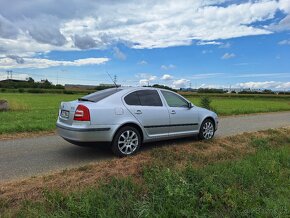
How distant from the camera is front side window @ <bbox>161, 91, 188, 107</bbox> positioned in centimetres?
848

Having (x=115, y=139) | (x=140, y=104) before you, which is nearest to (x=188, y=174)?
(x=115, y=139)

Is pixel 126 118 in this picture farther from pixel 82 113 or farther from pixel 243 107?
pixel 243 107

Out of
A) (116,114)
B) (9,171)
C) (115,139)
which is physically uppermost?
(116,114)

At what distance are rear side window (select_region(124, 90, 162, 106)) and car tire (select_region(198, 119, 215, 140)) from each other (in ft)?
5.79

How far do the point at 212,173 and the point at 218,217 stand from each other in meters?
1.54

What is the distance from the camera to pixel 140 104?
7.77 meters

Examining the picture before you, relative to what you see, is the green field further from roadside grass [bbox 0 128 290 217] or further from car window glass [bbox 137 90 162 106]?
roadside grass [bbox 0 128 290 217]

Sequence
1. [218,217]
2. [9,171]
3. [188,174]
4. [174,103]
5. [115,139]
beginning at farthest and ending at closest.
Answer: [174,103]
[115,139]
[9,171]
[188,174]
[218,217]

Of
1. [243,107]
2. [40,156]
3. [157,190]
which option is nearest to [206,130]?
[40,156]

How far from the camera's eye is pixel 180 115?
8.53m

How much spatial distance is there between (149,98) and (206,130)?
229cm

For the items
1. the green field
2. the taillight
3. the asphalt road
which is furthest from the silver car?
the green field

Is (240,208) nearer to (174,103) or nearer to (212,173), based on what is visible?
(212,173)

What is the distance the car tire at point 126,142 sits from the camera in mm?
7172
